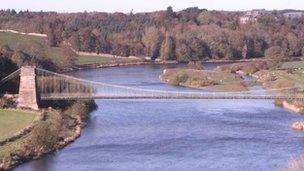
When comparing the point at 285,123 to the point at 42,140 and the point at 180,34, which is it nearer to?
the point at 42,140

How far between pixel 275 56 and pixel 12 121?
41447mm

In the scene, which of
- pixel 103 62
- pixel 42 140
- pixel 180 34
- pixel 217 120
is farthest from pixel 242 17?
pixel 42 140

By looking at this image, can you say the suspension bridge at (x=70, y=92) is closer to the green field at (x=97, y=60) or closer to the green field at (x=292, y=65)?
the green field at (x=292, y=65)

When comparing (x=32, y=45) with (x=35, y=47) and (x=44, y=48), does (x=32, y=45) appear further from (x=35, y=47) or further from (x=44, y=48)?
(x=44, y=48)

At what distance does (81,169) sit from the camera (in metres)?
25.2

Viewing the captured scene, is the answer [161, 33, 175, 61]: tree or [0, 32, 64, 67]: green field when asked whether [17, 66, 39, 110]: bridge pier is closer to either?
[0, 32, 64, 67]: green field

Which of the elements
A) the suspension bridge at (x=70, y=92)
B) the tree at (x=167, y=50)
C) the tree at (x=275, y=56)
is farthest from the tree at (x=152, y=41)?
the suspension bridge at (x=70, y=92)

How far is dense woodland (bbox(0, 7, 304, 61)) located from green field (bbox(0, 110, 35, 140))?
42074 mm

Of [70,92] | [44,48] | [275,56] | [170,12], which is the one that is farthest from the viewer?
[170,12]

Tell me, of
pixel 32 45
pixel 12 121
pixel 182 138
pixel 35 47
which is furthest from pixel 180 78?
pixel 182 138

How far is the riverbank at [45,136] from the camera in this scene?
2658cm

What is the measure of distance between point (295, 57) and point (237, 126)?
44971 millimetres

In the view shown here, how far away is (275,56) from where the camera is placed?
70125 millimetres

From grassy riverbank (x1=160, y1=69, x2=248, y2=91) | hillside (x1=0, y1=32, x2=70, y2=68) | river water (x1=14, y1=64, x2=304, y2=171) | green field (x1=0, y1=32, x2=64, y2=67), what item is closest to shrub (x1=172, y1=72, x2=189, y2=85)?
grassy riverbank (x1=160, y1=69, x2=248, y2=91)
